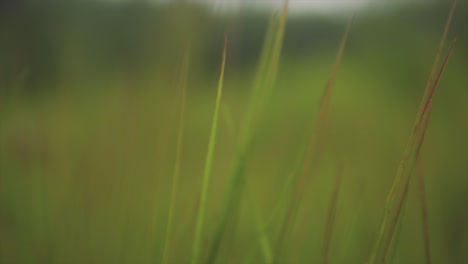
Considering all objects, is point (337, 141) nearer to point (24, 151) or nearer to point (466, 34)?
point (466, 34)

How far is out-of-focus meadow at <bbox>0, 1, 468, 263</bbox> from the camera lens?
21cm

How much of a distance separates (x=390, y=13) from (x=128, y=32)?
2.83 ft

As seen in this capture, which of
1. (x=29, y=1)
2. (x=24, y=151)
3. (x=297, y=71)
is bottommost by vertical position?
(x=24, y=151)

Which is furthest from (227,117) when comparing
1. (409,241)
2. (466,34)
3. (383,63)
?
(383,63)

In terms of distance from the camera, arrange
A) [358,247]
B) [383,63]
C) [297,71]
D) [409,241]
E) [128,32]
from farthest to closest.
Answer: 1. [297,71]
2. [128,32]
3. [383,63]
4. [409,241]
5. [358,247]

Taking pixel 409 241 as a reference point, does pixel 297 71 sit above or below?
above

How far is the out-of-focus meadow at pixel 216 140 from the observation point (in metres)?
0.21

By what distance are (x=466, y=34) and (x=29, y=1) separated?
1554 mm

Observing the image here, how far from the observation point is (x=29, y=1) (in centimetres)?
149

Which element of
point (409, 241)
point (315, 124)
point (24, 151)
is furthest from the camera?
point (24, 151)

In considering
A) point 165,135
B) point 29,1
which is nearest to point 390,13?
point 165,135

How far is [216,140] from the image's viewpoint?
17cm

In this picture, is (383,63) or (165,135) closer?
(165,135)

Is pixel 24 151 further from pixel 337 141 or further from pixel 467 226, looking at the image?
pixel 467 226
